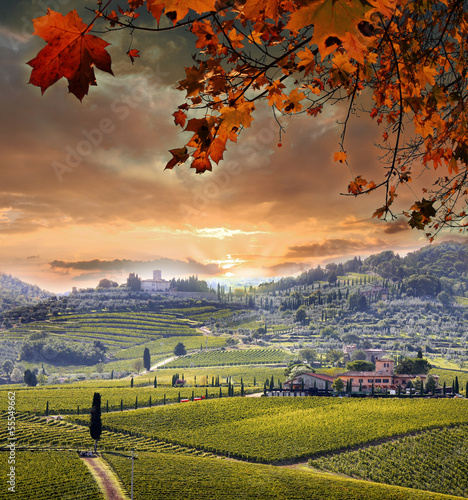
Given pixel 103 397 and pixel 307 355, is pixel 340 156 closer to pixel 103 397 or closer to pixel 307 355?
pixel 103 397

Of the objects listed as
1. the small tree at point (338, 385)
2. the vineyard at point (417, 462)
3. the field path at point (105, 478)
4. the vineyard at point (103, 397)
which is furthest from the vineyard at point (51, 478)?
the small tree at point (338, 385)

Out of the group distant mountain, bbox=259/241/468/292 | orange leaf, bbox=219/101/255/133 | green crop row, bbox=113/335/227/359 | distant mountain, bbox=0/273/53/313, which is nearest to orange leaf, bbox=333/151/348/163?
orange leaf, bbox=219/101/255/133

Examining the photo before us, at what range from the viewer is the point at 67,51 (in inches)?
29.5

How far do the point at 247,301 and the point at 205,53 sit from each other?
103 meters

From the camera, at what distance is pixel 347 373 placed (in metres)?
49.1

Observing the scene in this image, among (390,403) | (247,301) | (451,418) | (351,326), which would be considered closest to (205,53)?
(451,418)

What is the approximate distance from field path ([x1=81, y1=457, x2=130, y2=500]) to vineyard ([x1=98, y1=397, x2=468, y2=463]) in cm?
765

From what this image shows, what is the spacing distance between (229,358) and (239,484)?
47.2m

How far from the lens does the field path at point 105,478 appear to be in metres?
19.0

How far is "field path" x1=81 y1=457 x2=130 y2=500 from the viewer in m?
19.0

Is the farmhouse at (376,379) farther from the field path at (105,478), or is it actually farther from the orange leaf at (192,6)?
the orange leaf at (192,6)

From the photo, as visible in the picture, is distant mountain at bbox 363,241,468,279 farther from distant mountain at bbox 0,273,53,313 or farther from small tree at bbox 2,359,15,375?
distant mountain at bbox 0,273,53,313

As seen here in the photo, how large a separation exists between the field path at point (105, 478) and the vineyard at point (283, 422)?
301 inches

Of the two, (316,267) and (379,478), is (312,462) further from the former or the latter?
(316,267)
